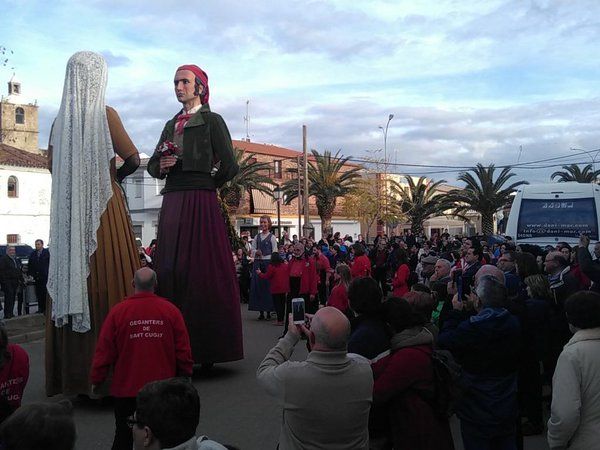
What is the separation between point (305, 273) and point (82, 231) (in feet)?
22.3

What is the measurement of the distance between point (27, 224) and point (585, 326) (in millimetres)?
48336

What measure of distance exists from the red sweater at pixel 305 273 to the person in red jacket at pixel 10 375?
8925mm

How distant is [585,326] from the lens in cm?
389

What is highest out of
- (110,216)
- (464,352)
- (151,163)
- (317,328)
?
(151,163)

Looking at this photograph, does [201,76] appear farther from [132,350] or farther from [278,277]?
[278,277]

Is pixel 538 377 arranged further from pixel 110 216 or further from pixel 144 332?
pixel 110 216

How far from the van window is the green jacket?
9.97 metres

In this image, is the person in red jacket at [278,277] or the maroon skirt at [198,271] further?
the person in red jacket at [278,277]

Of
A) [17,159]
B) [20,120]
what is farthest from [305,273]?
[20,120]

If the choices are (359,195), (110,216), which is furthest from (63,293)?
(359,195)

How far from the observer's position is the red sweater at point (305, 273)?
12.6 metres

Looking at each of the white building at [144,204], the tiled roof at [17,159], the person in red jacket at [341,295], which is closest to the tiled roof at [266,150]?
the white building at [144,204]

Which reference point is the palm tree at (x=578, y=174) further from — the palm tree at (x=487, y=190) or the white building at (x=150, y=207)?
the white building at (x=150, y=207)

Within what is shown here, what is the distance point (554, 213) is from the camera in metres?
15.0
